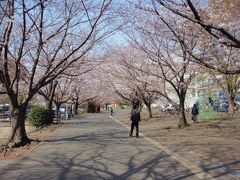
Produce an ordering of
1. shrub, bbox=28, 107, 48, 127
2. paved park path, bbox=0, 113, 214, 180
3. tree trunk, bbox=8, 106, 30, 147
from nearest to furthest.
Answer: paved park path, bbox=0, 113, 214, 180, tree trunk, bbox=8, 106, 30, 147, shrub, bbox=28, 107, 48, 127

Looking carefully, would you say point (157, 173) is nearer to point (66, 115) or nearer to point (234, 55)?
point (234, 55)

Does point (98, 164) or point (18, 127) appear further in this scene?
point (18, 127)

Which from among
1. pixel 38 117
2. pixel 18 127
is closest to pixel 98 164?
pixel 18 127

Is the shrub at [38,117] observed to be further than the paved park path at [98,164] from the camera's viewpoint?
Yes

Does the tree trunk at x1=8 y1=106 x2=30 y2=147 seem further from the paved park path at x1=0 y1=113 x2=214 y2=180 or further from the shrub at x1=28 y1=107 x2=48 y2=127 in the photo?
the shrub at x1=28 y1=107 x2=48 y2=127

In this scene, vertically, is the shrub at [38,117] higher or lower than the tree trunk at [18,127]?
higher

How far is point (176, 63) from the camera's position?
84.2 ft

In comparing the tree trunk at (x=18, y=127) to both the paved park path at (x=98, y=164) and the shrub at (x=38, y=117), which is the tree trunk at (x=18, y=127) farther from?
the shrub at (x=38, y=117)

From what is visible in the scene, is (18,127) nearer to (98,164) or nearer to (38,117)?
(98,164)

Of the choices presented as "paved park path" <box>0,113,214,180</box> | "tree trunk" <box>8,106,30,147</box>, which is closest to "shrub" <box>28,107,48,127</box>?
"tree trunk" <box>8,106,30,147</box>

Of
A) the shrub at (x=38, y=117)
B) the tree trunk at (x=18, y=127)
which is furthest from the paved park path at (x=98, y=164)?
the shrub at (x=38, y=117)

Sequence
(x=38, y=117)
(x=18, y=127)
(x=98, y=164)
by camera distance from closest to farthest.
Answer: (x=98, y=164), (x=18, y=127), (x=38, y=117)

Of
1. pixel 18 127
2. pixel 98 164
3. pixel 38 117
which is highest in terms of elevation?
pixel 38 117

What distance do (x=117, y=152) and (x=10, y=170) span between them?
4.28 meters
